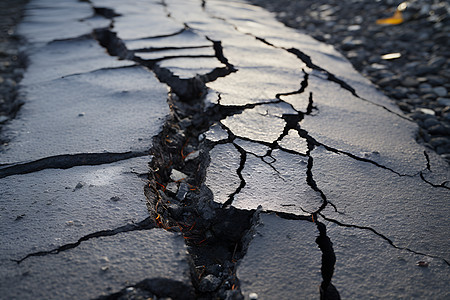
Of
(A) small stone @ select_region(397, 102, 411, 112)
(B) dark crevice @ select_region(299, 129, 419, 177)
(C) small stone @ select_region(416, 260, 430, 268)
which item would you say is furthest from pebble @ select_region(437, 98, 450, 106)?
(C) small stone @ select_region(416, 260, 430, 268)

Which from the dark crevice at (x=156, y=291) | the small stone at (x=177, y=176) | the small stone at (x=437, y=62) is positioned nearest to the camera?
the dark crevice at (x=156, y=291)

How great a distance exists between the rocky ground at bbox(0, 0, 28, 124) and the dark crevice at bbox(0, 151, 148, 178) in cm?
72

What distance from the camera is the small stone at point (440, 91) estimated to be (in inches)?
110

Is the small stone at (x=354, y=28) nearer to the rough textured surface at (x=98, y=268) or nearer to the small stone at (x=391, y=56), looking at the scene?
the small stone at (x=391, y=56)

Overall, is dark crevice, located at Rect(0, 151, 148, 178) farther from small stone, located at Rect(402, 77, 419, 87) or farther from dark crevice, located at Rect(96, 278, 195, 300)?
small stone, located at Rect(402, 77, 419, 87)

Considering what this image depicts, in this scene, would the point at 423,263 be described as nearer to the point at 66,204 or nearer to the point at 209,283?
the point at 209,283

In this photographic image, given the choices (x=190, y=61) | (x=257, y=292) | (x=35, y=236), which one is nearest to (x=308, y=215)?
(x=257, y=292)

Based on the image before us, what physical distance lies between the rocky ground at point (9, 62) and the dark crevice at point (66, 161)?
716 millimetres

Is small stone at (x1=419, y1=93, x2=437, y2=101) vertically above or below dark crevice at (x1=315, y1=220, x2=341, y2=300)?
above

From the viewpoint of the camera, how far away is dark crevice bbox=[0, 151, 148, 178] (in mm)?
1644

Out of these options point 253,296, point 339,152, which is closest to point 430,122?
point 339,152

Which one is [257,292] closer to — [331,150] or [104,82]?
[331,150]

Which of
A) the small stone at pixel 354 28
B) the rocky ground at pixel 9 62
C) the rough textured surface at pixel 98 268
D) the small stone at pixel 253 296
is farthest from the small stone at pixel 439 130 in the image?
the rocky ground at pixel 9 62

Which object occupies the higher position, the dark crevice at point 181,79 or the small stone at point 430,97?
the small stone at point 430,97
